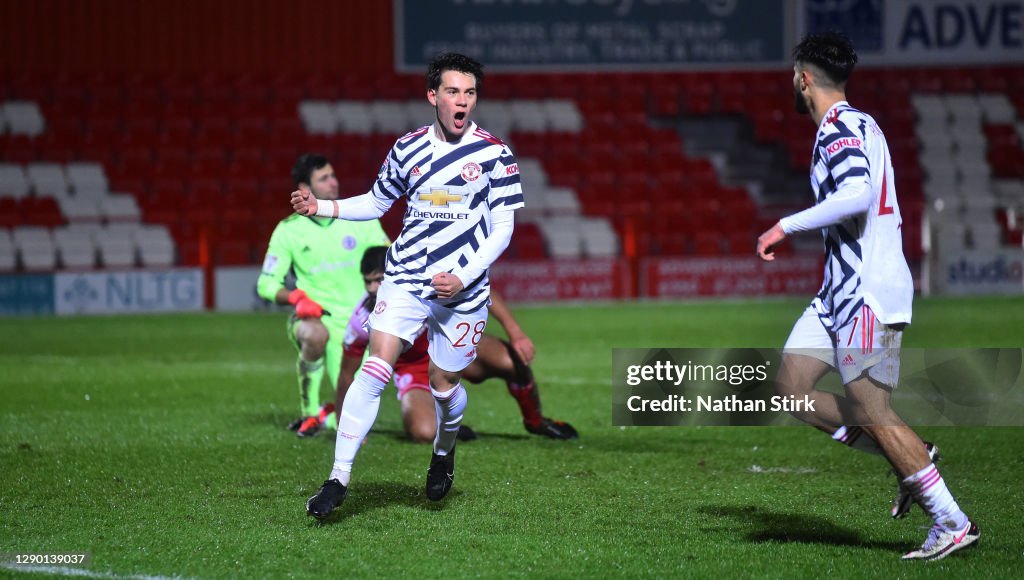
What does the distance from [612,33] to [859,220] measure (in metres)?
20.1

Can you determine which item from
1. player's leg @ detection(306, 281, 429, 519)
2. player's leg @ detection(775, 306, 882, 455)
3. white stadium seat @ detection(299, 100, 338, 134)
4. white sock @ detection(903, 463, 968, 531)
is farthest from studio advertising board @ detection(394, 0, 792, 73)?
white sock @ detection(903, 463, 968, 531)

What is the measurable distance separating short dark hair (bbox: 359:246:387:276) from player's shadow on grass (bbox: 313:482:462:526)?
1.60 metres

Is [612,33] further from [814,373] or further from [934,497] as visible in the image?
[934,497]

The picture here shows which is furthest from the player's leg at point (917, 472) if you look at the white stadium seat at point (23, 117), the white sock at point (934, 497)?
the white stadium seat at point (23, 117)

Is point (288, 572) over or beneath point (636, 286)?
over

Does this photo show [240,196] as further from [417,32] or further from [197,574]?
[197,574]

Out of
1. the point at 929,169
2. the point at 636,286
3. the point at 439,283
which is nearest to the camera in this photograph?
the point at 439,283

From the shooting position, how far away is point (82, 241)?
18359mm

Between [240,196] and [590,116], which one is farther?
[590,116]

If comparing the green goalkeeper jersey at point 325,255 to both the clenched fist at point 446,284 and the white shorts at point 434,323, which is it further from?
the clenched fist at point 446,284

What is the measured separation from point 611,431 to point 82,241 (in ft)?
40.2

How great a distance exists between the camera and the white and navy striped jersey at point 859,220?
15.1ft

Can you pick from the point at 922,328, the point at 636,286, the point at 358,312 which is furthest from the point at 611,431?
the point at 636,286

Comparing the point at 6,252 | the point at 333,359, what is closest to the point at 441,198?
the point at 333,359
